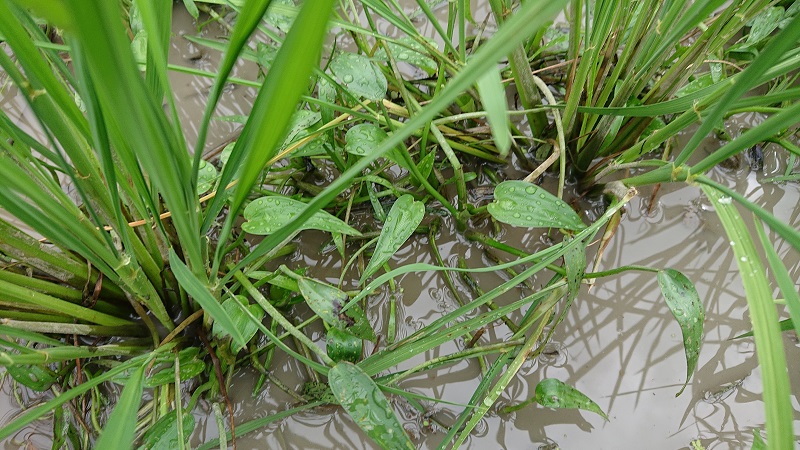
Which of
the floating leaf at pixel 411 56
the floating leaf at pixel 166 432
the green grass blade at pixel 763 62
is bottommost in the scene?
the floating leaf at pixel 166 432

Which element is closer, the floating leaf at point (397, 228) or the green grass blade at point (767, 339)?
the green grass blade at point (767, 339)

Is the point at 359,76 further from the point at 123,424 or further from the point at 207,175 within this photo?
the point at 123,424

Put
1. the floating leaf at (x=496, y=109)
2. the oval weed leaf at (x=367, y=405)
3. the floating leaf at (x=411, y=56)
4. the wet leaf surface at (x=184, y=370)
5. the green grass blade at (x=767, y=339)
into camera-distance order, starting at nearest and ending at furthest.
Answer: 1. the floating leaf at (x=496, y=109)
2. the green grass blade at (x=767, y=339)
3. the oval weed leaf at (x=367, y=405)
4. the wet leaf surface at (x=184, y=370)
5. the floating leaf at (x=411, y=56)

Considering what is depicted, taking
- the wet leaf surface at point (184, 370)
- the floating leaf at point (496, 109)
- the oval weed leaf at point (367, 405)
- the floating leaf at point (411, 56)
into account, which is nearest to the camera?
the floating leaf at point (496, 109)

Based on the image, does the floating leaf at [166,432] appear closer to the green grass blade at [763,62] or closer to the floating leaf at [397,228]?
the floating leaf at [397,228]

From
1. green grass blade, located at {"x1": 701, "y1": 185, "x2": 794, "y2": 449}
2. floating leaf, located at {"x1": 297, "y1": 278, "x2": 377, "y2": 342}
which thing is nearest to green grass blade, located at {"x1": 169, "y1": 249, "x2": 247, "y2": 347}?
floating leaf, located at {"x1": 297, "y1": 278, "x2": 377, "y2": 342}

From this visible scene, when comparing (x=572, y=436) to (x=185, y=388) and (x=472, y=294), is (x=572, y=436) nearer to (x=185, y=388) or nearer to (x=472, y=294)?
(x=472, y=294)

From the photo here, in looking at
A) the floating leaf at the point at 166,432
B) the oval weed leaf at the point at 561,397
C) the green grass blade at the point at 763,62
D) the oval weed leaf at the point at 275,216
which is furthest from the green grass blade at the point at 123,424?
the green grass blade at the point at 763,62
